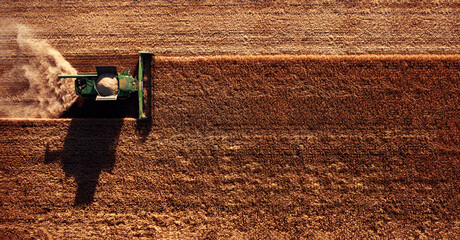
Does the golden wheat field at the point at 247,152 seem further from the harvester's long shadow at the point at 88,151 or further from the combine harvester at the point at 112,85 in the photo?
the combine harvester at the point at 112,85

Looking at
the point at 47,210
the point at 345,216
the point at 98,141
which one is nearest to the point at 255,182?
the point at 345,216

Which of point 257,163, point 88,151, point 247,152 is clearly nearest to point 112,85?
point 88,151

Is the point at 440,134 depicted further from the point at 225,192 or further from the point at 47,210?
the point at 47,210

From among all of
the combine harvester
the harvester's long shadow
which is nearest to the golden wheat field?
the harvester's long shadow

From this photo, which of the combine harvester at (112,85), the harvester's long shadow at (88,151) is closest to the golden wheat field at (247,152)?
the harvester's long shadow at (88,151)

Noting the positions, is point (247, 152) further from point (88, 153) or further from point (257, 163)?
point (88, 153)

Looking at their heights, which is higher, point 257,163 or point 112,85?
point 112,85

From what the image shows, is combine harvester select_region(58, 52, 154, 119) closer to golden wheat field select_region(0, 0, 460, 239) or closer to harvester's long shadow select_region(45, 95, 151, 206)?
golden wheat field select_region(0, 0, 460, 239)
